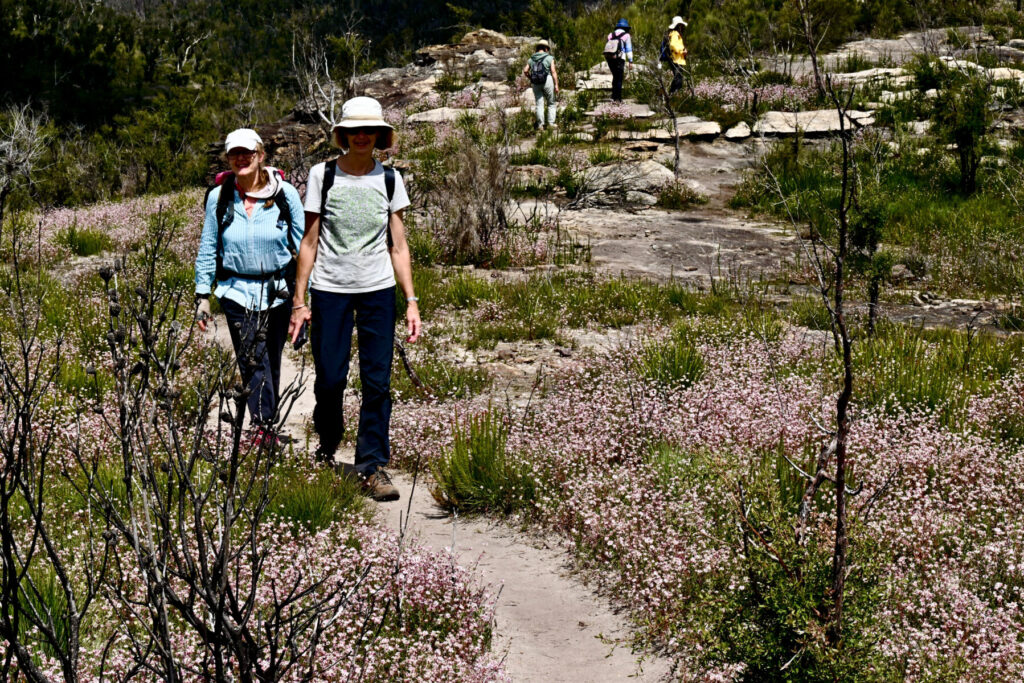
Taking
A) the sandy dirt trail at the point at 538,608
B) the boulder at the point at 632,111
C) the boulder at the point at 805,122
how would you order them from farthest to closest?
the boulder at the point at 632,111
the boulder at the point at 805,122
the sandy dirt trail at the point at 538,608

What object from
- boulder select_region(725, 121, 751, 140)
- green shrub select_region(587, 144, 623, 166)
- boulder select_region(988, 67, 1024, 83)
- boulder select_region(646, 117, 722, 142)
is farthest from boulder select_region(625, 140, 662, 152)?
boulder select_region(988, 67, 1024, 83)

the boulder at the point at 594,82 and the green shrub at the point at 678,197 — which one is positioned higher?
the boulder at the point at 594,82

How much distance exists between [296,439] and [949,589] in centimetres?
452

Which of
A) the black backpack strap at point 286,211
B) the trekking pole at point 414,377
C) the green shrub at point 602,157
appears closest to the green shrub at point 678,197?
the green shrub at point 602,157

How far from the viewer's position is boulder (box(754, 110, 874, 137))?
714 inches

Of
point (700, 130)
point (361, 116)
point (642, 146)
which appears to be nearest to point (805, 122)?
point (700, 130)

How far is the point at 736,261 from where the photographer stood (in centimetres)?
1188

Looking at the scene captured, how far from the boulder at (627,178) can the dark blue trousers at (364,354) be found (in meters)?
9.74

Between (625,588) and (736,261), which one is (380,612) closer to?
(625,588)

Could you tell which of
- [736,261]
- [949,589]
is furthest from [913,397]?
[736,261]

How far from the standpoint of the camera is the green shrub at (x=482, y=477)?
550cm

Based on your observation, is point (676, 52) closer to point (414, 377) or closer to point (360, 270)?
point (414, 377)

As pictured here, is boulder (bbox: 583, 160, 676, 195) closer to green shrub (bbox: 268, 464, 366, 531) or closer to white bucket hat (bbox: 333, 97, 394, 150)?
white bucket hat (bbox: 333, 97, 394, 150)

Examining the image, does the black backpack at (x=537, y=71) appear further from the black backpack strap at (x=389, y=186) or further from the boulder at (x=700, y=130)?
the black backpack strap at (x=389, y=186)
